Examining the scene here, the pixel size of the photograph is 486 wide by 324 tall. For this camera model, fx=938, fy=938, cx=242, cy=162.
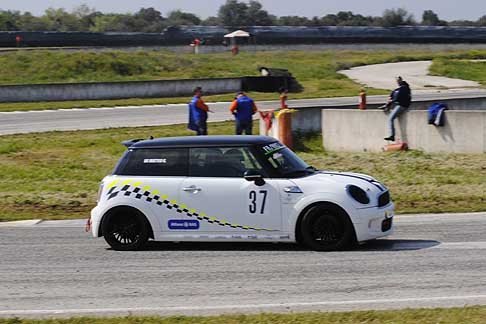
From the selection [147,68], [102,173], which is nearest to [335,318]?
[102,173]

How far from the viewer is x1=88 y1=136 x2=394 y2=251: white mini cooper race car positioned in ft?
35.7

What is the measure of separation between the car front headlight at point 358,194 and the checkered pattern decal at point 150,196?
141 centimetres

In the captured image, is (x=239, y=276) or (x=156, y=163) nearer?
(x=239, y=276)

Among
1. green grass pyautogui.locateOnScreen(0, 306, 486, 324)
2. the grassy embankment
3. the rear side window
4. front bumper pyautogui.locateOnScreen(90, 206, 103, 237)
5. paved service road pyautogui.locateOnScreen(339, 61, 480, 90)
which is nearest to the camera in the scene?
green grass pyautogui.locateOnScreen(0, 306, 486, 324)

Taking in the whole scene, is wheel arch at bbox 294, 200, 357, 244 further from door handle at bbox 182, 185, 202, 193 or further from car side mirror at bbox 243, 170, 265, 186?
door handle at bbox 182, 185, 202, 193

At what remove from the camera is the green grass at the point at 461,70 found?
5572 centimetres

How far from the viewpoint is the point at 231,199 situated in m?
11.2

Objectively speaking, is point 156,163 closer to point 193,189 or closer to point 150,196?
point 150,196

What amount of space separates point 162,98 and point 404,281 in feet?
112

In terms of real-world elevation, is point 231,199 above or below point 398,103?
below

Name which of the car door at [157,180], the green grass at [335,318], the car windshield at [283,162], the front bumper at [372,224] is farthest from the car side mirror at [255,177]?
the green grass at [335,318]

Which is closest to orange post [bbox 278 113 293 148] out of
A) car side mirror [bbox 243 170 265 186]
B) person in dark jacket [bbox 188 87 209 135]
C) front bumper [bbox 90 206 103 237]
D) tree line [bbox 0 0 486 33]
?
Result: person in dark jacket [bbox 188 87 209 135]

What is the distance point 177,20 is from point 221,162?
173m

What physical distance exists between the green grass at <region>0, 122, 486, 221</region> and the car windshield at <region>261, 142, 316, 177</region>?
3.45 m
